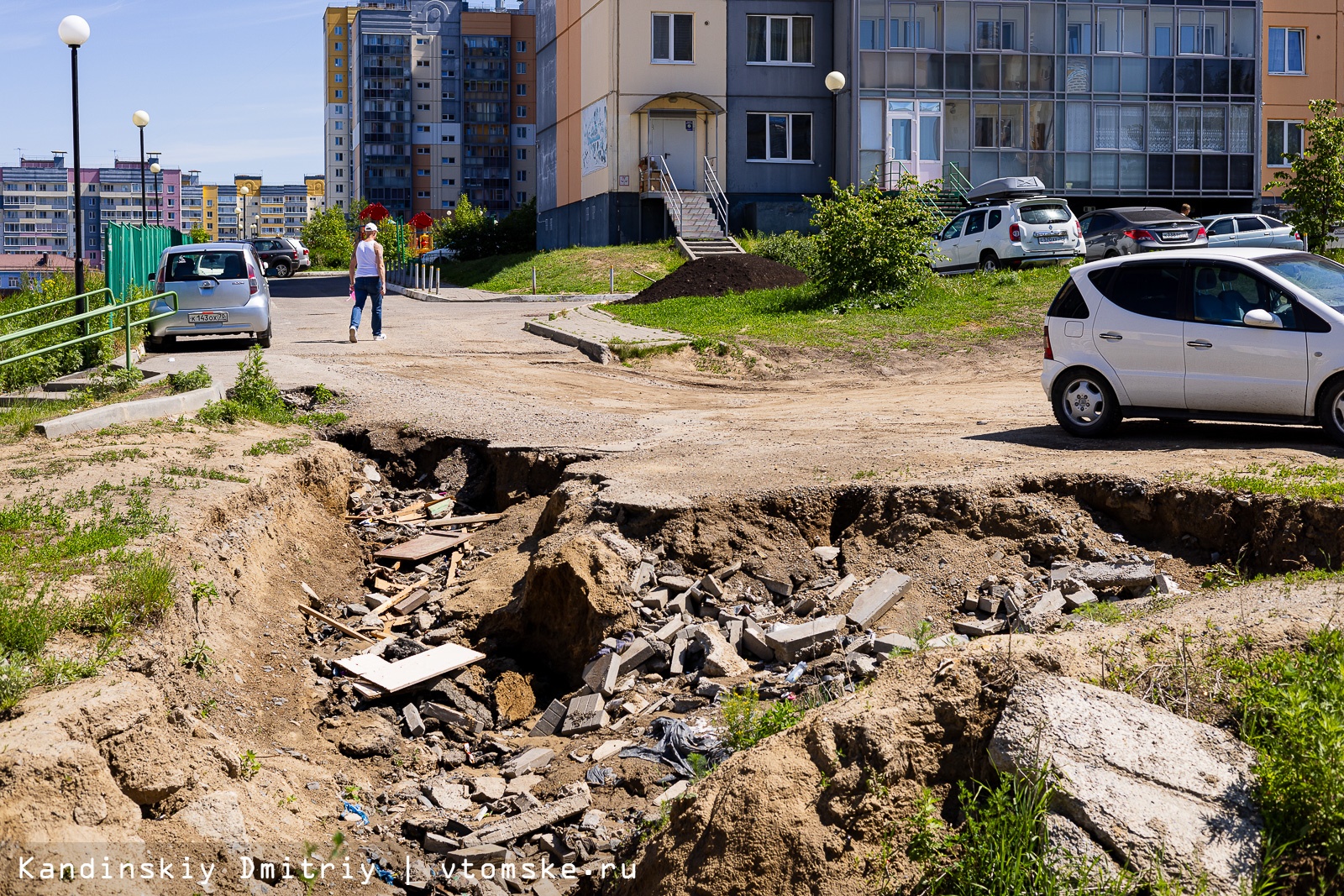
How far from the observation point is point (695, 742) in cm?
655

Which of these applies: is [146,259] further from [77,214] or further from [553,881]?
[553,881]

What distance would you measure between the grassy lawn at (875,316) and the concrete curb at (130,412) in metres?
8.79

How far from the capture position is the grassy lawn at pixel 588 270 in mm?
32094

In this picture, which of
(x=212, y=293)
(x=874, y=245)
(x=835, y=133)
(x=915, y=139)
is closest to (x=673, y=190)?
(x=835, y=133)

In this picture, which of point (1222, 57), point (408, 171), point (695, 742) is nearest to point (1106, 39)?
point (1222, 57)

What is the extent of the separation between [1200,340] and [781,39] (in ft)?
97.7

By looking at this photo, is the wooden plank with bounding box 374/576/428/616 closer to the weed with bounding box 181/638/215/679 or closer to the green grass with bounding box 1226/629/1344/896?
the weed with bounding box 181/638/215/679

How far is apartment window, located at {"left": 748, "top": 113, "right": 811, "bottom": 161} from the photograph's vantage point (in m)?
37.7

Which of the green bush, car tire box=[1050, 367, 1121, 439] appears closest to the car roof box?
the green bush

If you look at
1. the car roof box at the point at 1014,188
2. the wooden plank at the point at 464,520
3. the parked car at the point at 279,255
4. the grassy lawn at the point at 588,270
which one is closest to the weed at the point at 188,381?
the wooden plank at the point at 464,520

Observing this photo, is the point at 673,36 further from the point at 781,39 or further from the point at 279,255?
the point at 279,255

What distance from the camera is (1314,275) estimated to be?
32.8 ft

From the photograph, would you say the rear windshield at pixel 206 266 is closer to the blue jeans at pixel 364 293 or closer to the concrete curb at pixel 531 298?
the blue jeans at pixel 364 293

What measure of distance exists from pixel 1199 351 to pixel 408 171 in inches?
5168
